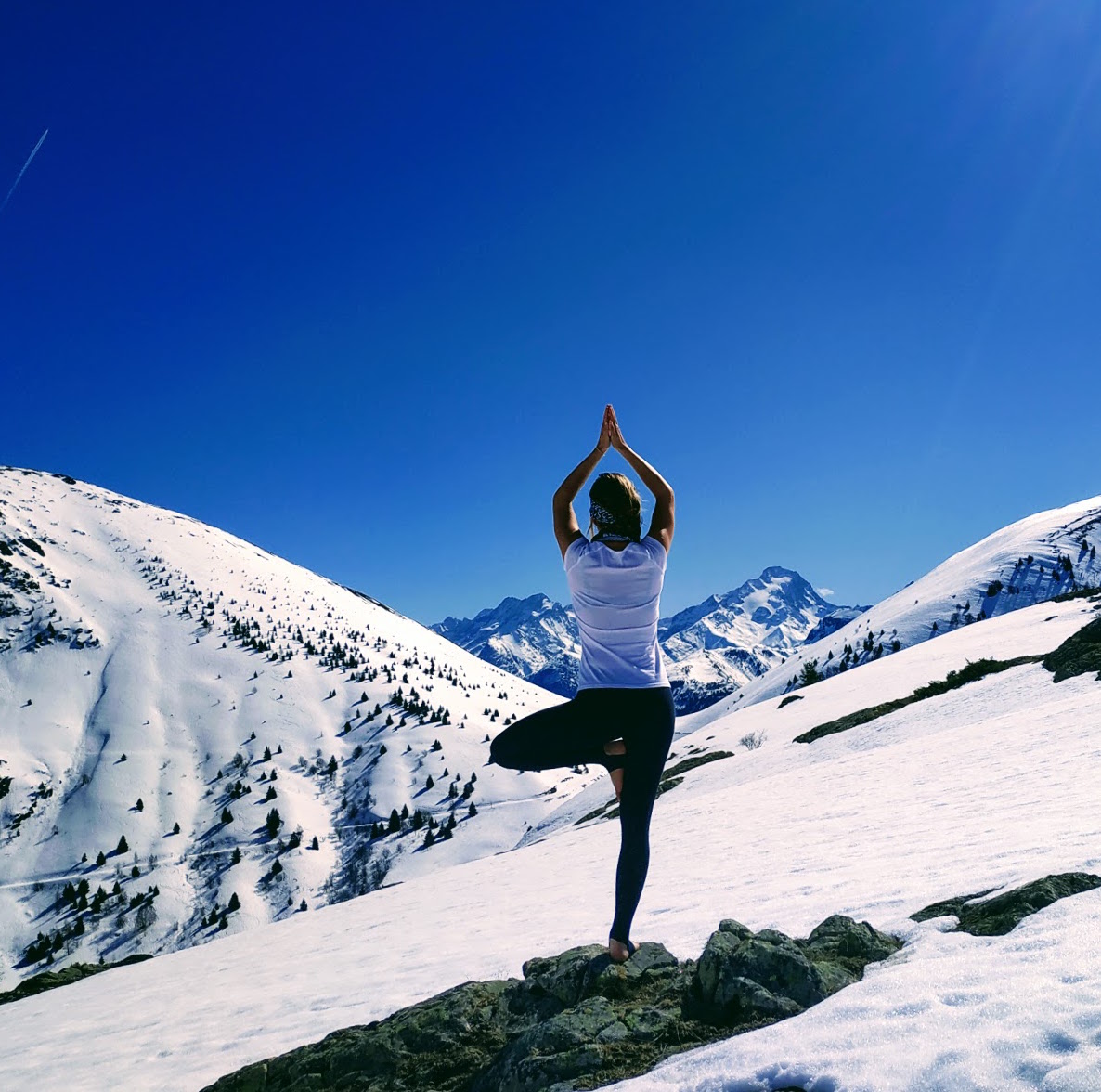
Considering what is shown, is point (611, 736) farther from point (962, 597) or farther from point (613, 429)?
point (962, 597)

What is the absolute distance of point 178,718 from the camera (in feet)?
564

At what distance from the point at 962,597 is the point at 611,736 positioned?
16812 cm

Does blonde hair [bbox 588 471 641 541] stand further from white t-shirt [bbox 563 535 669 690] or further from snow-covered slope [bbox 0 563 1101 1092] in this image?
snow-covered slope [bbox 0 563 1101 1092]

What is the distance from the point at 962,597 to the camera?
148 meters

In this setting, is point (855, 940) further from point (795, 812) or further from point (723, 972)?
point (795, 812)

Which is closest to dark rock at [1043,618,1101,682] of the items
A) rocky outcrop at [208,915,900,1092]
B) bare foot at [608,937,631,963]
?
rocky outcrop at [208,915,900,1092]

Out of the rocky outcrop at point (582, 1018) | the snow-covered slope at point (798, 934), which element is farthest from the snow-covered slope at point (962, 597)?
the rocky outcrop at point (582, 1018)

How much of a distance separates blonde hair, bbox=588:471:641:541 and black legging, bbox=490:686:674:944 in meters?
1.14

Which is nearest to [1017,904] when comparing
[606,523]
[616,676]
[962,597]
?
[616,676]

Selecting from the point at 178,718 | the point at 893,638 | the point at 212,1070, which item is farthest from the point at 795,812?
the point at 178,718

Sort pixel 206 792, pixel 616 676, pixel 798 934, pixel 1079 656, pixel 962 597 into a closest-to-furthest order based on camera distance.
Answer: pixel 616 676
pixel 798 934
pixel 1079 656
pixel 206 792
pixel 962 597

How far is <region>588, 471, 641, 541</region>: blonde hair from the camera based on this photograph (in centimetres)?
496

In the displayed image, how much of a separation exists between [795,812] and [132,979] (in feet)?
51.5

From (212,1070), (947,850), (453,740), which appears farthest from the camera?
(453,740)
